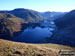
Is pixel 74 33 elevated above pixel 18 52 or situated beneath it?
situated beneath

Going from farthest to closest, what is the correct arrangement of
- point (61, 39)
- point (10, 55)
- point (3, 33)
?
point (3, 33), point (61, 39), point (10, 55)

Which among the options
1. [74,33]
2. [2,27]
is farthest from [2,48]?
[2,27]

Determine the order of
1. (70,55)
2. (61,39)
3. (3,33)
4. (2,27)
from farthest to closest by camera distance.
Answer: (2,27) → (3,33) → (61,39) → (70,55)

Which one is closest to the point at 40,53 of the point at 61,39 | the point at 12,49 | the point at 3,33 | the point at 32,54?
the point at 32,54

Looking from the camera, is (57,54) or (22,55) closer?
(22,55)

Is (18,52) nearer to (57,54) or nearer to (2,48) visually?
(2,48)

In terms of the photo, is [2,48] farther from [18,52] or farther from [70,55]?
[70,55]

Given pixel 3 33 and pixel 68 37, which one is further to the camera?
pixel 3 33

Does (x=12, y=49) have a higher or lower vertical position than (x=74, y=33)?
higher

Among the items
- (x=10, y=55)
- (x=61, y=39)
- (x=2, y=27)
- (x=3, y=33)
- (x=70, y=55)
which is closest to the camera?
(x=10, y=55)
